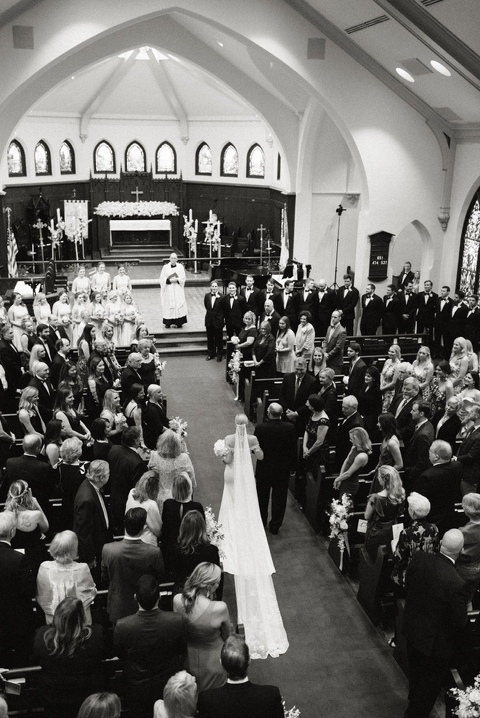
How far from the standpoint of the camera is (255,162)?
1061 inches

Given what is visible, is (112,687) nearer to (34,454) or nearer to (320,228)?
(34,454)

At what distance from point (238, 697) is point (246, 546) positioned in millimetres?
3312

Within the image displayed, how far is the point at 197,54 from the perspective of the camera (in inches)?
773

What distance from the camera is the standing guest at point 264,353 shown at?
11719 millimetres

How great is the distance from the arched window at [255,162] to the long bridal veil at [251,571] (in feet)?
69.3

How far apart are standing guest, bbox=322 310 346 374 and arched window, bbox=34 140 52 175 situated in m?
18.0

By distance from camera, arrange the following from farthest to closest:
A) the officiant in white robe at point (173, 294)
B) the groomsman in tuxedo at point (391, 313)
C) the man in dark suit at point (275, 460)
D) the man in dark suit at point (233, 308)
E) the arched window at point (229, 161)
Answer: the arched window at point (229, 161)
the officiant in white robe at point (173, 294)
the groomsman in tuxedo at point (391, 313)
the man in dark suit at point (233, 308)
the man in dark suit at point (275, 460)

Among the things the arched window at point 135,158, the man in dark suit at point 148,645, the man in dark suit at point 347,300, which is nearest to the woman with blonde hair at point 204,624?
the man in dark suit at point 148,645

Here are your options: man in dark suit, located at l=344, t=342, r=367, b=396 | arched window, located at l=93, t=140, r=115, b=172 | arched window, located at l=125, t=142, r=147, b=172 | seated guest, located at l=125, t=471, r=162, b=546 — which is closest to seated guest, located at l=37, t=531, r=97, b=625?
seated guest, located at l=125, t=471, r=162, b=546

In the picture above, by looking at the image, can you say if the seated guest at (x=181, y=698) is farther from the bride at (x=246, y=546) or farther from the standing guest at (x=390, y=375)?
the standing guest at (x=390, y=375)

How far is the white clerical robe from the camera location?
16.4 meters

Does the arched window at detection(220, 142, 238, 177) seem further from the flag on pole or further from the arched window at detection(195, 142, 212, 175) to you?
the flag on pole

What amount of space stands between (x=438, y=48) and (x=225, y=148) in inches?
629

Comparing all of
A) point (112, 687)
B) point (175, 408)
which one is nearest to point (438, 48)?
point (175, 408)
